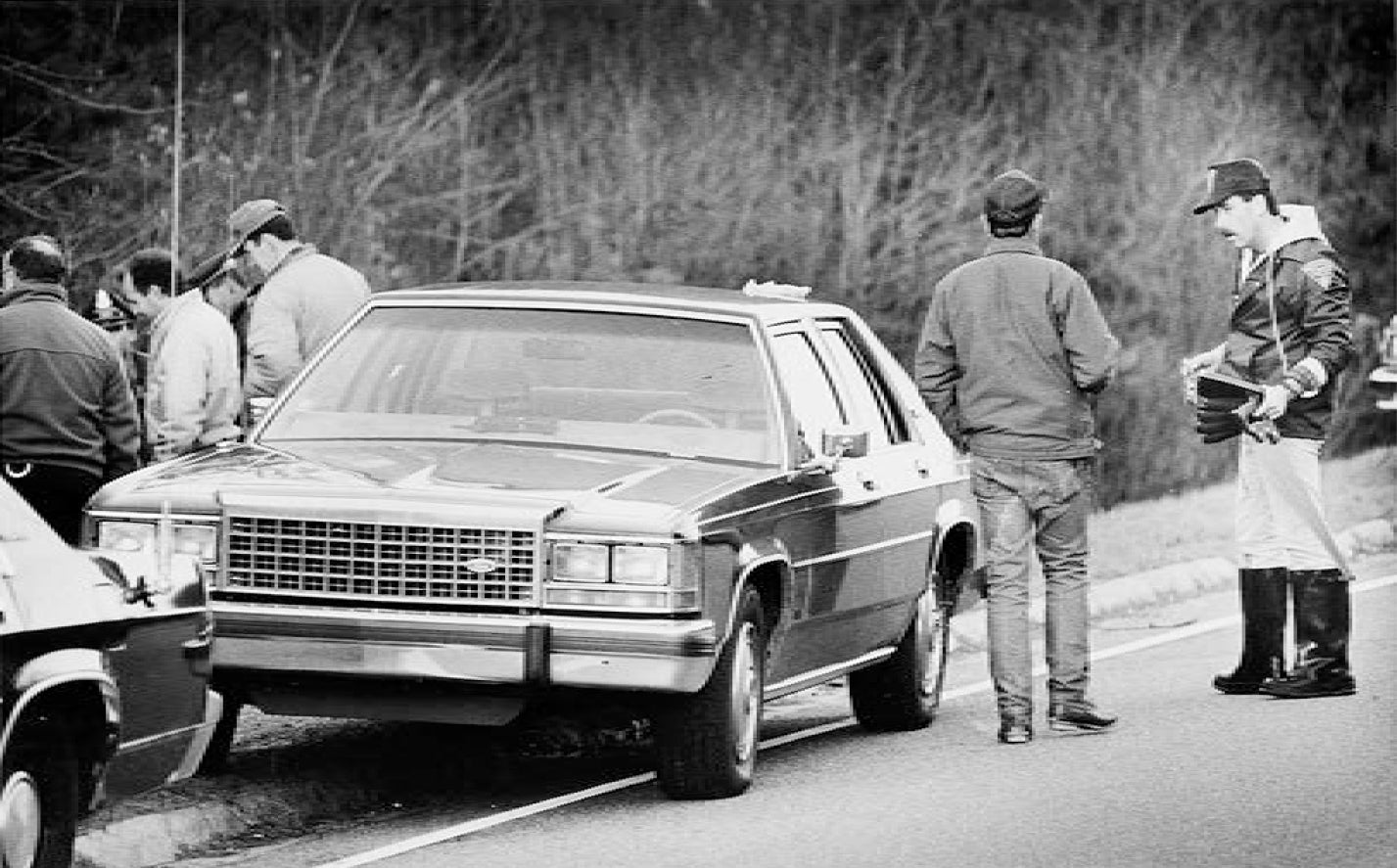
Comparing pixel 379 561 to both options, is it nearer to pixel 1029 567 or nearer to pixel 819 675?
pixel 819 675

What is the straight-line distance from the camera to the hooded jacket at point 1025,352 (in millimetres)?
11438

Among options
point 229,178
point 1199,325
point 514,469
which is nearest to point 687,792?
point 514,469

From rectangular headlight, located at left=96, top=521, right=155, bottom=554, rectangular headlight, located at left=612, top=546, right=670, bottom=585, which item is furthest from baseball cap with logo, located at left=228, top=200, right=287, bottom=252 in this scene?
rectangular headlight, located at left=612, top=546, right=670, bottom=585

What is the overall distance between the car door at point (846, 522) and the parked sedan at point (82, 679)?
2652 millimetres

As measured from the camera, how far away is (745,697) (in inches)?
403

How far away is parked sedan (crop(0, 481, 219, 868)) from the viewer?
7.49 metres

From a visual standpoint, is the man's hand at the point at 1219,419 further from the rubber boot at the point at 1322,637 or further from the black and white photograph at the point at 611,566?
the rubber boot at the point at 1322,637

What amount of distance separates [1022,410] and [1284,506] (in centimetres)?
149

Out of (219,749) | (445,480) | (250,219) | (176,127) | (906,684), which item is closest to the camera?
(445,480)

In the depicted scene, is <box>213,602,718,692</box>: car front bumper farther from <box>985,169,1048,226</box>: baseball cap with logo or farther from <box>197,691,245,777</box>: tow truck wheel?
<box>985,169,1048,226</box>: baseball cap with logo

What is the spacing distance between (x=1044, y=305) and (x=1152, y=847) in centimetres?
279

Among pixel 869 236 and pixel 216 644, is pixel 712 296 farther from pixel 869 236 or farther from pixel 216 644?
pixel 869 236

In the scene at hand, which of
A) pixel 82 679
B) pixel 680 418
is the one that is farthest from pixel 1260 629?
pixel 82 679

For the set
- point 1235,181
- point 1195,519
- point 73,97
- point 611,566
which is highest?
point 73,97
